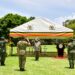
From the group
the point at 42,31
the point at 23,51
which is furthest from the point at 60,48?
the point at 23,51

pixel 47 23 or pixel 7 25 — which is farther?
pixel 7 25

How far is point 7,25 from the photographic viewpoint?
86.9m

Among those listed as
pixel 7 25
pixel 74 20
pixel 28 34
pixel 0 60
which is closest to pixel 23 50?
pixel 0 60

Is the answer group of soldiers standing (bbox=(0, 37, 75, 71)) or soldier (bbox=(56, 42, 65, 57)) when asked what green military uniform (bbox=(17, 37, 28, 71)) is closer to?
group of soldiers standing (bbox=(0, 37, 75, 71))

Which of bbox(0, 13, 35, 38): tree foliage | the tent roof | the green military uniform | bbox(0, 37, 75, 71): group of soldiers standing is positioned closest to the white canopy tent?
the tent roof

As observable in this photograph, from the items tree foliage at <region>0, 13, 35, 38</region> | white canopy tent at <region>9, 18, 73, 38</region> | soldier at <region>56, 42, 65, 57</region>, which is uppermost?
tree foliage at <region>0, 13, 35, 38</region>

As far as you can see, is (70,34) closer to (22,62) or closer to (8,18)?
(22,62)

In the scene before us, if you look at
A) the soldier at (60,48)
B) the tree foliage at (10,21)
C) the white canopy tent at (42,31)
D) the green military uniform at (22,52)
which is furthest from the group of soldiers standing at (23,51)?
the tree foliage at (10,21)

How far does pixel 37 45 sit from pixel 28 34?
428 centimetres

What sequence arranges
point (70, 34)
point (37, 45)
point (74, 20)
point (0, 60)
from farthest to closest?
point (74, 20), point (70, 34), point (37, 45), point (0, 60)

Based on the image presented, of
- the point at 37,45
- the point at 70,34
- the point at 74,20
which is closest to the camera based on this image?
the point at 37,45

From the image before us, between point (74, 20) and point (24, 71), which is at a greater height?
point (74, 20)

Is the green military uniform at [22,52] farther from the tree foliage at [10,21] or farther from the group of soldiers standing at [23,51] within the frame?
the tree foliage at [10,21]

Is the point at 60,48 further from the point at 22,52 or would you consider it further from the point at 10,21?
the point at 10,21
